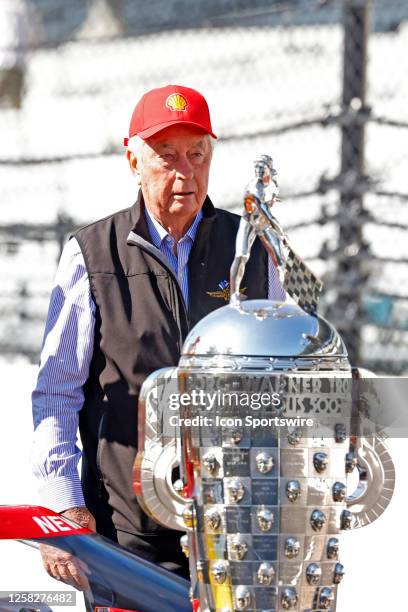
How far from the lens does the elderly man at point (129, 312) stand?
185 cm

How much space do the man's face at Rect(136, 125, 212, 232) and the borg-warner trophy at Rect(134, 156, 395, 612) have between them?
49 cm

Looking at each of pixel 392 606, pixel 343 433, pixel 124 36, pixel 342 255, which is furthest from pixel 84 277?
pixel 124 36

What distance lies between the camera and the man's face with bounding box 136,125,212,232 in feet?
6.01

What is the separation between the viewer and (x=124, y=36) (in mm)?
5254

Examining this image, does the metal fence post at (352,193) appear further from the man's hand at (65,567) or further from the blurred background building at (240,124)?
the man's hand at (65,567)

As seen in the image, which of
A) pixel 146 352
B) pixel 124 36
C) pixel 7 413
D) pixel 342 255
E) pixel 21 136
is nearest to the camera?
pixel 146 352

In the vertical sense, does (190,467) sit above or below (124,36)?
below

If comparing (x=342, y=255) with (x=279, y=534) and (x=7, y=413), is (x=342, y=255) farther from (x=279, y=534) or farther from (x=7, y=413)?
(x=279, y=534)

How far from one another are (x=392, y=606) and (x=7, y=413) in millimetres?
903

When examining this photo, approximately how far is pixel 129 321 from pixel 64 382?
147 mm

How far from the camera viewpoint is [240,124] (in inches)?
212

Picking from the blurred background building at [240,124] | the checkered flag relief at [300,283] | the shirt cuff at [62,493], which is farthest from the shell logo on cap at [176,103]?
the blurred background building at [240,124]

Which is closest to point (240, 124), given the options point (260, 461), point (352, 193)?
point (352, 193)

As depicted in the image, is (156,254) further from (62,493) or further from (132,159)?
(62,493)
